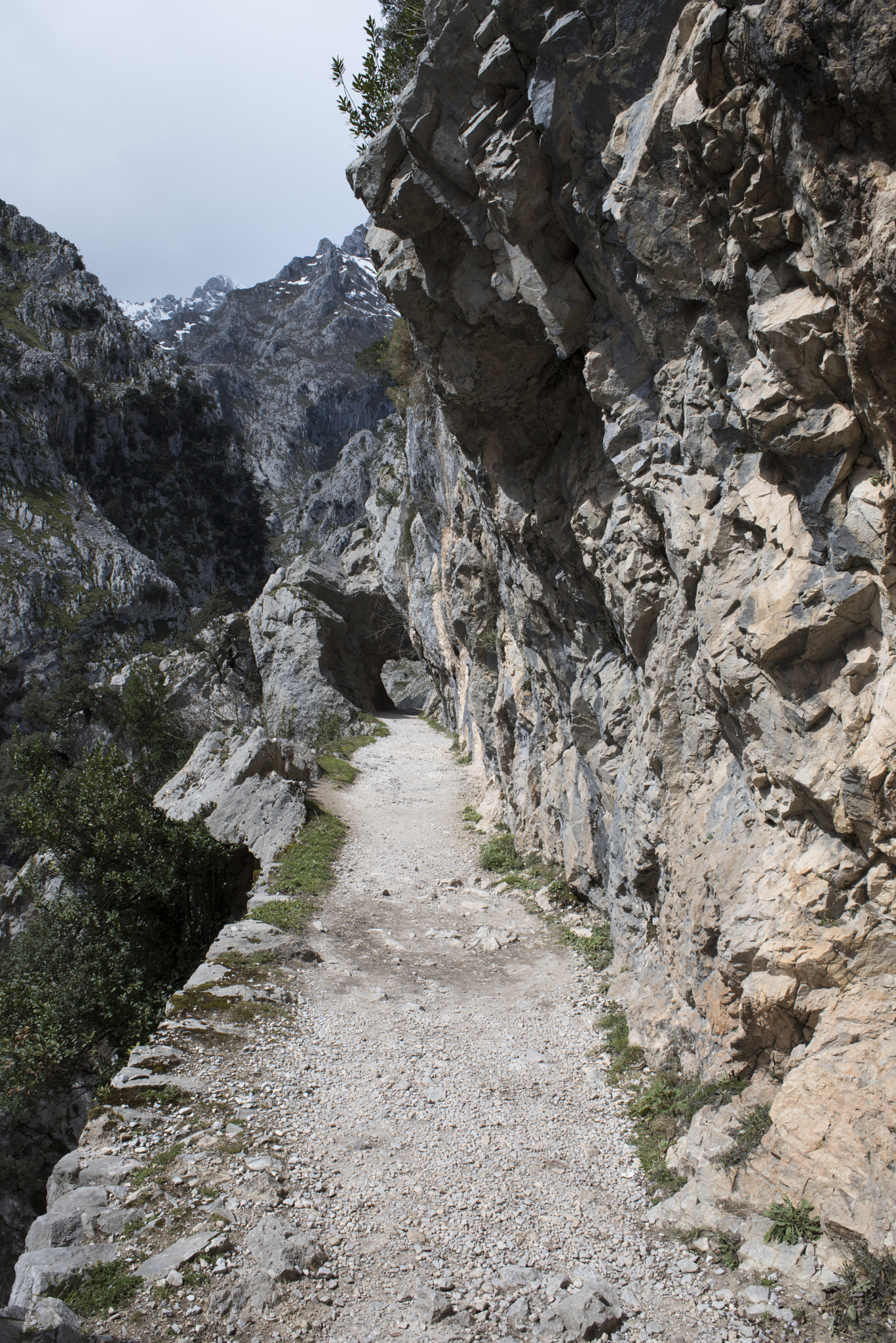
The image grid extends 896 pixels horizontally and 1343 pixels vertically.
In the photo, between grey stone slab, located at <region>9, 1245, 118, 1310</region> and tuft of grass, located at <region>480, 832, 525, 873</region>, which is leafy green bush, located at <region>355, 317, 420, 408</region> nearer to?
tuft of grass, located at <region>480, 832, 525, 873</region>

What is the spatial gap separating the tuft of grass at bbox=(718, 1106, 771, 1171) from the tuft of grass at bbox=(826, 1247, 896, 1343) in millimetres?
966

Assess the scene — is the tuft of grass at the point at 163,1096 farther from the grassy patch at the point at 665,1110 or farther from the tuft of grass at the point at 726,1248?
the tuft of grass at the point at 726,1248

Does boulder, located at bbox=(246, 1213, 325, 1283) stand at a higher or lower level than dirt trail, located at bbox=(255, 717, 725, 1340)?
higher

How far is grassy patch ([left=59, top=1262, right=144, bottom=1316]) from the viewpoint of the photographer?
459cm

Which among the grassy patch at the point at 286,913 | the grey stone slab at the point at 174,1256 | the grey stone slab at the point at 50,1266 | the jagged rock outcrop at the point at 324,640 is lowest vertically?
the grassy patch at the point at 286,913

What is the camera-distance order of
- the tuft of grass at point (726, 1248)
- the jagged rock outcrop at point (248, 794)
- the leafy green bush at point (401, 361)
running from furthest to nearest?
the leafy green bush at point (401, 361) < the jagged rock outcrop at point (248, 794) < the tuft of grass at point (726, 1248)

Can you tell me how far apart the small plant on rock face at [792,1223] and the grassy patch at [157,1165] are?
15.8 feet

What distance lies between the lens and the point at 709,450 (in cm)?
630

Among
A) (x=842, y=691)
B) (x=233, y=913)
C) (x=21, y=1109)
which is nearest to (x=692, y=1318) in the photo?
(x=842, y=691)

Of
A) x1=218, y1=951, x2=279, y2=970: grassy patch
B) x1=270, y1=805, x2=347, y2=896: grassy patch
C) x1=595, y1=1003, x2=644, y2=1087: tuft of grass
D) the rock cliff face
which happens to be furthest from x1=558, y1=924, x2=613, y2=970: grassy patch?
x1=270, y1=805, x2=347, y2=896: grassy patch

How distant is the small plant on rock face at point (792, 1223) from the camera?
4320 mm

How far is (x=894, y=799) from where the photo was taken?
4246mm

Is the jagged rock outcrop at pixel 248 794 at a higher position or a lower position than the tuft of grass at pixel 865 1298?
higher

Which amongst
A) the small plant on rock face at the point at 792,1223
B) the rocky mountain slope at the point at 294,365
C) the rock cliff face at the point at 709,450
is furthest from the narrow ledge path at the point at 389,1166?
the rocky mountain slope at the point at 294,365
